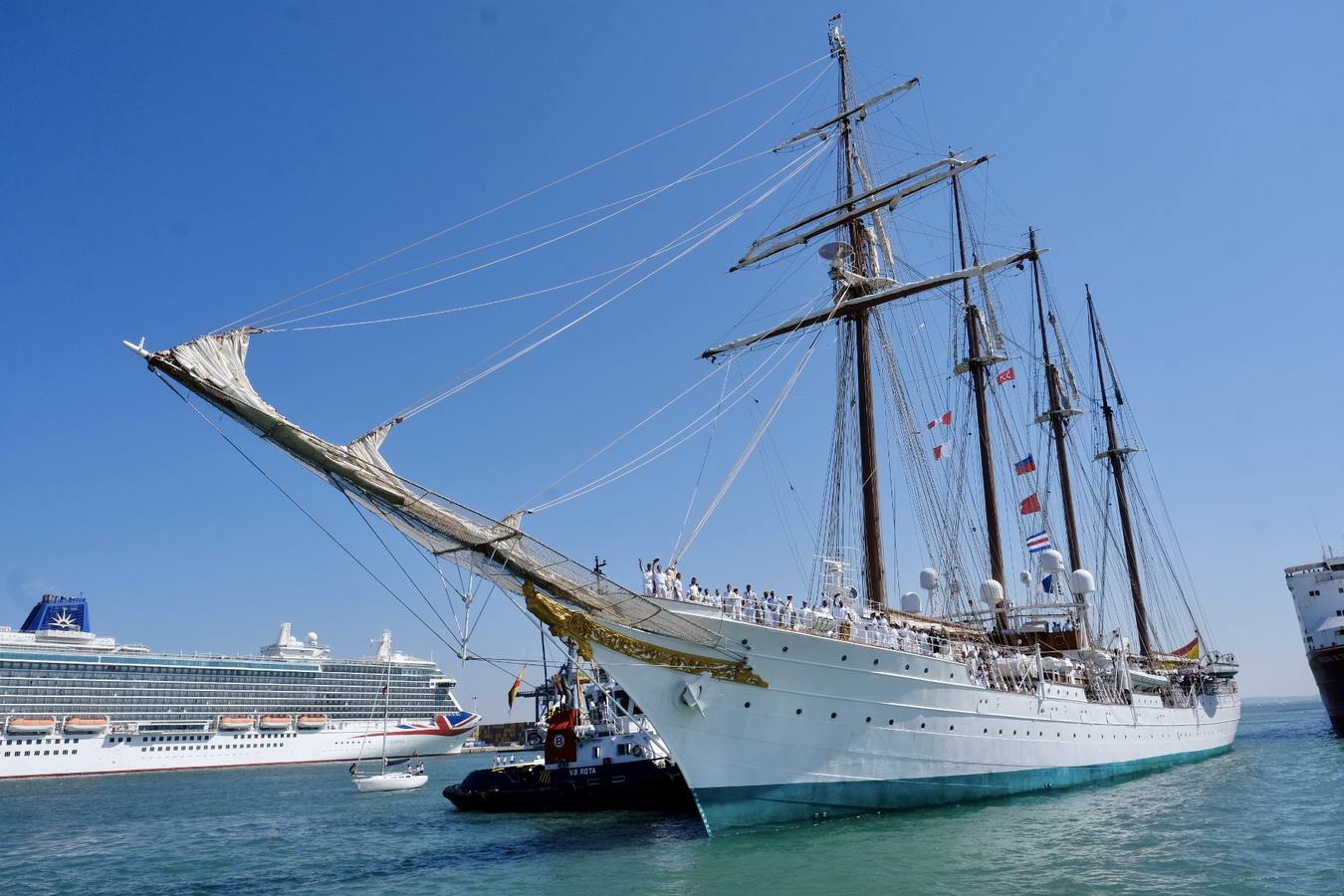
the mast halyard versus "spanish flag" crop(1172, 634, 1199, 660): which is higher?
the mast halyard

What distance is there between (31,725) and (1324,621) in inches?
3465

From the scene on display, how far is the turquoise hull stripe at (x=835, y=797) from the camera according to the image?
17.0 m

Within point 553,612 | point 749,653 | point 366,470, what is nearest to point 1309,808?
point 749,653

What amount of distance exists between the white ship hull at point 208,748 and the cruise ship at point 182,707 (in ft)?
0.28

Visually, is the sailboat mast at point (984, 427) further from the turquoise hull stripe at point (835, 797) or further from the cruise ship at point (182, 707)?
the cruise ship at point (182, 707)

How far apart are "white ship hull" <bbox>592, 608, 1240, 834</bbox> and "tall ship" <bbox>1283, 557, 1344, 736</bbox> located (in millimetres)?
33635

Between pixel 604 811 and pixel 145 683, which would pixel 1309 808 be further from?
pixel 145 683

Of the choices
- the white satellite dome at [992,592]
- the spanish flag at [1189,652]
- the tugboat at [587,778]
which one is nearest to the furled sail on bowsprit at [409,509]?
the tugboat at [587,778]

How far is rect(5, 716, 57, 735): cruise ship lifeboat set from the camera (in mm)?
62000

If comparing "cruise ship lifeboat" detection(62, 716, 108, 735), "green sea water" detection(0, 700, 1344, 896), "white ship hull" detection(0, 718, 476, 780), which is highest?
"cruise ship lifeboat" detection(62, 716, 108, 735)

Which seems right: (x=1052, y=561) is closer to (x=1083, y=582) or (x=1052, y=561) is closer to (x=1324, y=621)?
(x=1083, y=582)

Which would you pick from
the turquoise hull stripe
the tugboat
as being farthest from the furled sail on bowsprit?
the tugboat

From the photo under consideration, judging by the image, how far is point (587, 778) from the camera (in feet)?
97.3

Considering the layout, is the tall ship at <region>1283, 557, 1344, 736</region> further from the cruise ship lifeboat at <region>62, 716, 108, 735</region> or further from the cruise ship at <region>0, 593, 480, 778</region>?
the cruise ship lifeboat at <region>62, 716, 108, 735</region>
